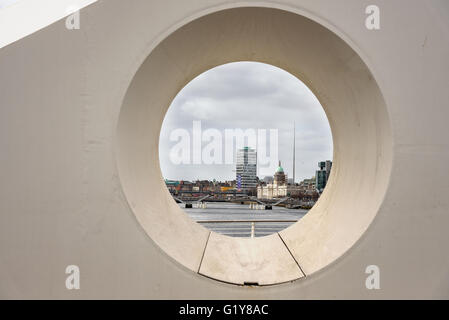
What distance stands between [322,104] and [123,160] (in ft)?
8.05

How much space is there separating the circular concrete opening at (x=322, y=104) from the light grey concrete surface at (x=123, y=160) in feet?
0.21

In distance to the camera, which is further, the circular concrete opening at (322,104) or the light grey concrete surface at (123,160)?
the circular concrete opening at (322,104)

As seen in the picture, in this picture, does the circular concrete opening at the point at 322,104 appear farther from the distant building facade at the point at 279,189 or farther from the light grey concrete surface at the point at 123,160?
the distant building facade at the point at 279,189

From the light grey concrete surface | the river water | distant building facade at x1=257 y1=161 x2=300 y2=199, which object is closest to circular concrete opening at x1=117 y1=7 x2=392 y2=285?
the light grey concrete surface

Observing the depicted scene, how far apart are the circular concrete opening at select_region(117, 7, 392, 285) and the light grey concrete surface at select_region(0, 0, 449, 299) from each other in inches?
2.5

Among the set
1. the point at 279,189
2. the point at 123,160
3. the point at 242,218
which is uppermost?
the point at 123,160

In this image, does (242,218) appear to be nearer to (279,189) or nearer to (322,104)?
(279,189)

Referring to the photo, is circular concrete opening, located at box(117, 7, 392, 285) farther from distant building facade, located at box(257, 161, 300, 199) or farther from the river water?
distant building facade, located at box(257, 161, 300, 199)

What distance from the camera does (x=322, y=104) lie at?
3.65 metres

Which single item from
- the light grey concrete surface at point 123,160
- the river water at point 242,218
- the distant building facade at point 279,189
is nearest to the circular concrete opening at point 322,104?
the light grey concrete surface at point 123,160

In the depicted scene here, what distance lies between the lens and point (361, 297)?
2.33 meters

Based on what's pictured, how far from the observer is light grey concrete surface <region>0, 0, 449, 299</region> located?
2.31 m

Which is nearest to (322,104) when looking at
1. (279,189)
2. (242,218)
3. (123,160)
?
(123,160)

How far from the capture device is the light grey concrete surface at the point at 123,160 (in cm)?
231
